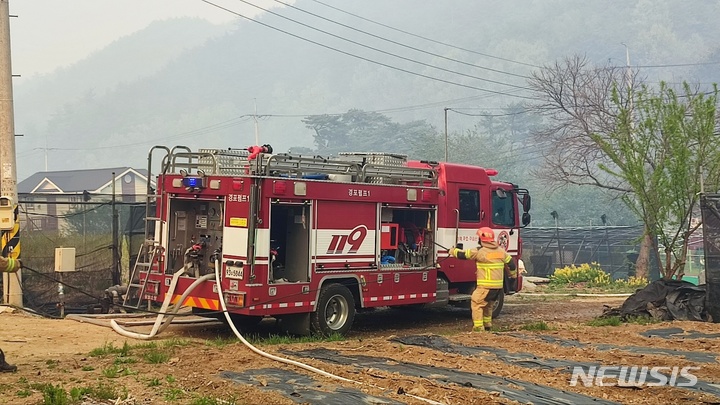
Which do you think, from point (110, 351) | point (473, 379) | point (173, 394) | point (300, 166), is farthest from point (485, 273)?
point (173, 394)

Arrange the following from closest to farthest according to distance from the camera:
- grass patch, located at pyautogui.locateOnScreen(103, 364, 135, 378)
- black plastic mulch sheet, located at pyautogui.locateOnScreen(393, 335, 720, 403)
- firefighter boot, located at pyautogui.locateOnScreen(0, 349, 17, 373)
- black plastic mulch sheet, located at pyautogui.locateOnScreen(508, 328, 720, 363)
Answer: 1. black plastic mulch sheet, located at pyautogui.locateOnScreen(393, 335, 720, 403)
2. grass patch, located at pyautogui.locateOnScreen(103, 364, 135, 378)
3. firefighter boot, located at pyautogui.locateOnScreen(0, 349, 17, 373)
4. black plastic mulch sheet, located at pyautogui.locateOnScreen(508, 328, 720, 363)

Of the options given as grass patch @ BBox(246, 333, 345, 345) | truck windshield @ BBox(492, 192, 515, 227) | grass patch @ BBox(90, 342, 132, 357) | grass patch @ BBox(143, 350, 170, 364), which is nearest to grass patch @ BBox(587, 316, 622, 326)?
truck windshield @ BBox(492, 192, 515, 227)

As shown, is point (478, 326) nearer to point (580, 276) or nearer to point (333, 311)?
point (333, 311)

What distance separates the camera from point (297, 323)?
40.4 feet

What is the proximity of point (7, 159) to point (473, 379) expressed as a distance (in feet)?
33.2

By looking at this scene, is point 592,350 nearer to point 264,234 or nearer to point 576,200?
point 264,234

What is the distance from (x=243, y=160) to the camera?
13.2 meters

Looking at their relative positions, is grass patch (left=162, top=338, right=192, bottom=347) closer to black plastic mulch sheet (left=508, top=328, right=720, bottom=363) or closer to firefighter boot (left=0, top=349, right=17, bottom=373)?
firefighter boot (left=0, top=349, right=17, bottom=373)

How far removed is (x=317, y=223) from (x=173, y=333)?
9.14ft

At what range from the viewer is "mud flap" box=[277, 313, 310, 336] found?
12312 mm

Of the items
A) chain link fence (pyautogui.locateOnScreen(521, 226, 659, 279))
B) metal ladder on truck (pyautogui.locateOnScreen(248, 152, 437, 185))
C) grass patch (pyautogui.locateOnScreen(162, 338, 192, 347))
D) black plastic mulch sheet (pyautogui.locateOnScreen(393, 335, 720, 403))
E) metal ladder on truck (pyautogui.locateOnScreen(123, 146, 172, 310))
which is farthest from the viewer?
chain link fence (pyautogui.locateOnScreen(521, 226, 659, 279))

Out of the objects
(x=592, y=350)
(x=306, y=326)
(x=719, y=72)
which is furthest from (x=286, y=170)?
(x=719, y=72)

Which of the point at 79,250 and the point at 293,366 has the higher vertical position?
the point at 79,250

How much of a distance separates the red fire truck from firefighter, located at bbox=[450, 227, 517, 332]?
3.31ft
